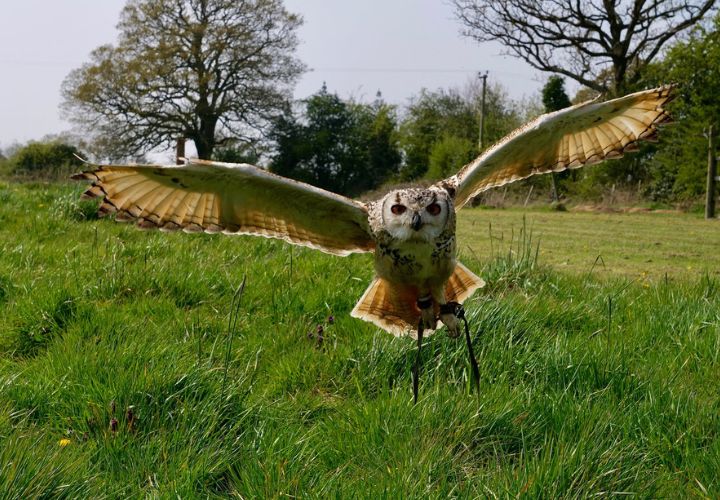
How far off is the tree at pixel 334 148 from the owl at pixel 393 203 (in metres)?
28.4

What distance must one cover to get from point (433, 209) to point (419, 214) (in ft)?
0.22

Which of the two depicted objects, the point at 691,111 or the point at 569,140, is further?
the point at 691,111

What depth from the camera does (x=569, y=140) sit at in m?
3.58

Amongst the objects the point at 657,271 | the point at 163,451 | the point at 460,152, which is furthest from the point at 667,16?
the point at 163,451

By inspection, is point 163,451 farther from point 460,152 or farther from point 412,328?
point 460,152

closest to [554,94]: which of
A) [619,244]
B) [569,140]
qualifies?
[619,244]

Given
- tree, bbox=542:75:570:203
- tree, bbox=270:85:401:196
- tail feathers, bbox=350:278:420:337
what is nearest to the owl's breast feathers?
tail feathers, bbox=350:278:420:337

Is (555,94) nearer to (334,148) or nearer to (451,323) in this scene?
(334,148)

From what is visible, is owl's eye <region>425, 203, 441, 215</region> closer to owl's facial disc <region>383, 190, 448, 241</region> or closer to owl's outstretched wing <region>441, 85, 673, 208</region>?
owl's facial disc <region>383, 190, 448, 241</region>

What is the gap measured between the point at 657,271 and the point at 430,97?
31.2 m

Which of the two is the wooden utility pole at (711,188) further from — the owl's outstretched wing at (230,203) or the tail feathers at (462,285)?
the owl's outstretched wing at (230,203)

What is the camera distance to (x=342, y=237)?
140 inches

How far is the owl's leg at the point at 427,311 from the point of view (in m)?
3.02

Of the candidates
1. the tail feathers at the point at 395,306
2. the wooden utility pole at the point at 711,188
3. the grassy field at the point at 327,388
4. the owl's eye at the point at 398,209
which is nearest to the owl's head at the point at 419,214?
the owl's eye at the point at 398,209
